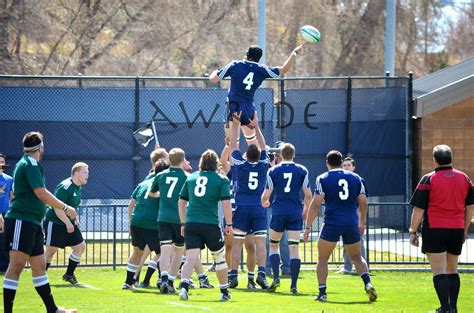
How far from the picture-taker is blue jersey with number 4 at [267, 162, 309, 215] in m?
15.0

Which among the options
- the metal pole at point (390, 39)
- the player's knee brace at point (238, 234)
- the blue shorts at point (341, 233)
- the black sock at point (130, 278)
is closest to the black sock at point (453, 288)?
the blue shorts at point (341, 233)

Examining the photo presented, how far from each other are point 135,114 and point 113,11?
452 inches

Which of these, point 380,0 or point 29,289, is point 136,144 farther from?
point 380,0

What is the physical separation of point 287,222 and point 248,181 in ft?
3.07

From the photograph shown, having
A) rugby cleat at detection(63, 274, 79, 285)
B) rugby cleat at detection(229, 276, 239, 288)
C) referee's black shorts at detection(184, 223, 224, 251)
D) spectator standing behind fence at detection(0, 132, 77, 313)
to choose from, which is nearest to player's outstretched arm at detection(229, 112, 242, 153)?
rugby cleat at detection(229, 276, 239, 288)

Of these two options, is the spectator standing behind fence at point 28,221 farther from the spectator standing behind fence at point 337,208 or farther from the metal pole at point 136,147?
the metal pole at point 136,147

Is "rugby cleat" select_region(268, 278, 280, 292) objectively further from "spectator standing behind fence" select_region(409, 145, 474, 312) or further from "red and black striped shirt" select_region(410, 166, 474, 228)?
"red and black striped shirt" select_region(410, 166, 474, 228)

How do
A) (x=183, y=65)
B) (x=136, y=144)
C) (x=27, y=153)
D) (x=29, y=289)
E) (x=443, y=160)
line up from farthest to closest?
1. (x=183, y=65)
2. (x=136, y=144)
3. (x=29, y=289)
4. (x=443, y=160)
5. (x=27, y=153)

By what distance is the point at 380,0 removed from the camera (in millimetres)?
38406

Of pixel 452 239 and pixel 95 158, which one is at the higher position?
pixel 95 158

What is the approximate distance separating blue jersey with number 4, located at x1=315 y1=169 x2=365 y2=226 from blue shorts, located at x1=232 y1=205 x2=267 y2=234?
2.22m

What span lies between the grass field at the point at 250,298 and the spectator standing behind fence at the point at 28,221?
56.3 inches

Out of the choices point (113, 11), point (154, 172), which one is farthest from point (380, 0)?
point (154, 172)

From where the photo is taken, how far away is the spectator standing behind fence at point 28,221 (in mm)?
11109
